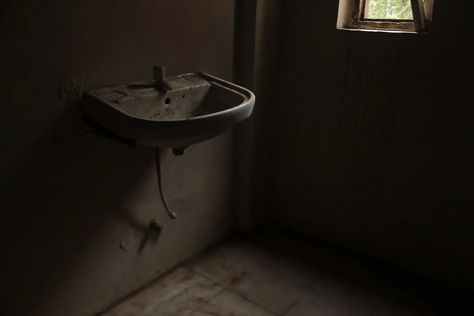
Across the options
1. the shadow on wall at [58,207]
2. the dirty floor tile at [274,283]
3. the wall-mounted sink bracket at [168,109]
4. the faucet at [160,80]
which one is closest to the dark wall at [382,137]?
the dirty floor tile at [274,283]

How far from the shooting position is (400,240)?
2084 mm

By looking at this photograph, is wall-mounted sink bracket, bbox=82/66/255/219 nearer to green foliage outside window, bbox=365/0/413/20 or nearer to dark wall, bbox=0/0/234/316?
dark wall, bbox=0/0/234/316

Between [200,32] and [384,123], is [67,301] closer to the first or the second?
[200,32]

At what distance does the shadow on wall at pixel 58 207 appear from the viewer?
1407 mm

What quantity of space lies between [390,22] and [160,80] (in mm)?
1118

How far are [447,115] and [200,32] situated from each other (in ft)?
3.68

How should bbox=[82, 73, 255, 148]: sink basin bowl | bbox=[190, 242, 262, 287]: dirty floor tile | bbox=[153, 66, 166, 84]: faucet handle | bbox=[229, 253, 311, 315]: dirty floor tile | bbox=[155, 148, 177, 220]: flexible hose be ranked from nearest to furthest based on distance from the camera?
bbox=[82, 73, 255, 148]: sink basin bowl, bbox=[153, 66, 166, 84]: faucet handle, bbox=[155, 148, 177, 220]: flexible hose, bbox=[229, 253, 311, 315]: dirty floor tile, bbox=[190, 242, 262, 287]: dirty floor tile

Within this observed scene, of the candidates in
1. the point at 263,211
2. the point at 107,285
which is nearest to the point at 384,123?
the point at 263,211

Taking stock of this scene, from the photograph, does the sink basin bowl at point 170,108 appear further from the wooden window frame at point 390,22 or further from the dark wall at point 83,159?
the wooden window frame at point 390,22

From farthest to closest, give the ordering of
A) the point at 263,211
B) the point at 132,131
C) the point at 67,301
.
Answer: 1. the point at 263,211
2. the point at 67,301
3. the point at 132,131

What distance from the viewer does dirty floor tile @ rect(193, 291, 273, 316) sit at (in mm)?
1793

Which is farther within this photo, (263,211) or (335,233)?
(263,211)

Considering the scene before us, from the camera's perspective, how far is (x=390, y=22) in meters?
1.98

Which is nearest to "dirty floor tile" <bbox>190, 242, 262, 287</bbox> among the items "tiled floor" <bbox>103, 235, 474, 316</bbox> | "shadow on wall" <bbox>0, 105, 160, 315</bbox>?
"tiled floor" <bbox>103, 235, 474, 316</bbox>
